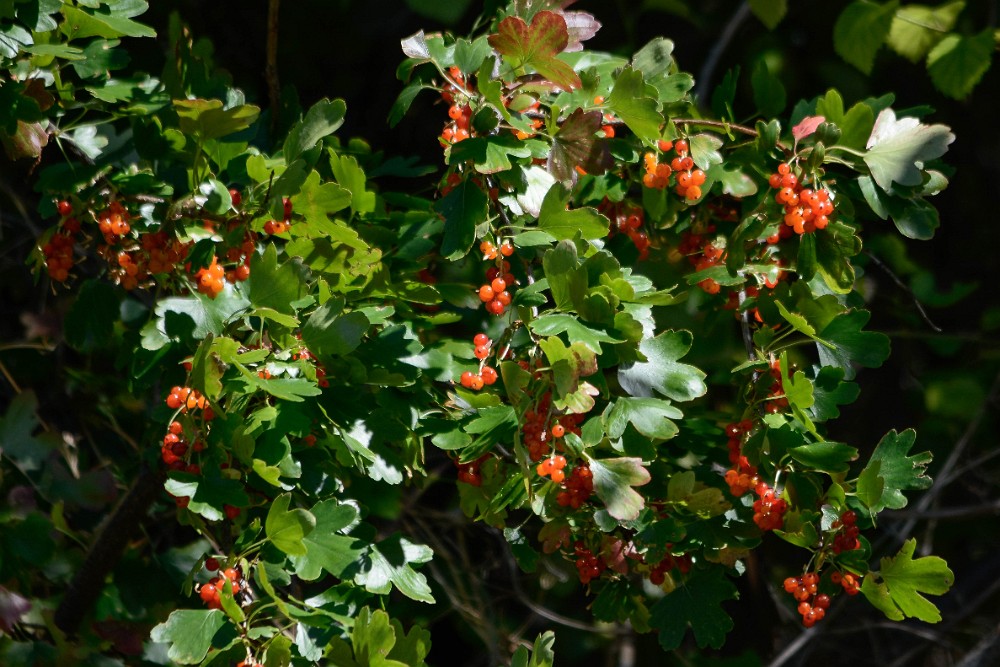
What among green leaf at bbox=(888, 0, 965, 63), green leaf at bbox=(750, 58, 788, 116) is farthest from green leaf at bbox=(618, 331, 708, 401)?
green leaf at bbox=(888, 0, 965, 63)

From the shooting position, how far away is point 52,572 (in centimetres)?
150

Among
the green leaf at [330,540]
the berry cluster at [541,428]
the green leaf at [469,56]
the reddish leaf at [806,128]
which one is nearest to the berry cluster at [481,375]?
the berry cluster at [541,428]

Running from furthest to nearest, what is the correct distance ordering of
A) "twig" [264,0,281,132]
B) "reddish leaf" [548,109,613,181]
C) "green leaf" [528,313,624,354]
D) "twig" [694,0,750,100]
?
"twig" [694,0,750,100]
"twig" [264,0,281,132]
"reddish leaf" [548,109,613,181]
"green leaf" [528,313,624,354]

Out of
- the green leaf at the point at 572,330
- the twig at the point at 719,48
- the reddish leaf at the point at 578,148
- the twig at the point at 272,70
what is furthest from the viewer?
the twig at the point at 719,48

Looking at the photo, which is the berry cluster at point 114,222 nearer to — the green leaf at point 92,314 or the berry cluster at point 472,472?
the green leaf at point 92,314

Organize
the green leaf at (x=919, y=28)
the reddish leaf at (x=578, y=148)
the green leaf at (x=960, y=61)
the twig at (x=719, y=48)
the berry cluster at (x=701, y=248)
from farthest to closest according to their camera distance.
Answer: the twig at (x=719, y=48)
the green leaf at (x=919, y=28)
the green leaf at (x=960, y=61)
the berry cluster at (x=701, y=248)
the reddish leaf at (x=578, y=148)

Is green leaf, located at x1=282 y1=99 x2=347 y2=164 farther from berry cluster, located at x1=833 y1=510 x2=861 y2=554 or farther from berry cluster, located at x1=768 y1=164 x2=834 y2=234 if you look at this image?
berry cluster, located at x1=833 y1=510 x2=861 y2=554

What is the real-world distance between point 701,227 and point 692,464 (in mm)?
268

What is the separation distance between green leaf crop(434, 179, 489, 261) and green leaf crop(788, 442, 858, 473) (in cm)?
36

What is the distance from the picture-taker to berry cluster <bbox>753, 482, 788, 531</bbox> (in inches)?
39.7

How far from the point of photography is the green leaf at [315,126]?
1064 millimetres

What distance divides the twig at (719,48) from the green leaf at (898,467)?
36.8 inches

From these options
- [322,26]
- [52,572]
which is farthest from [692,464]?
[322,26]

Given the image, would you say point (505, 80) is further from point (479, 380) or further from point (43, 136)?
point (43, 136)
